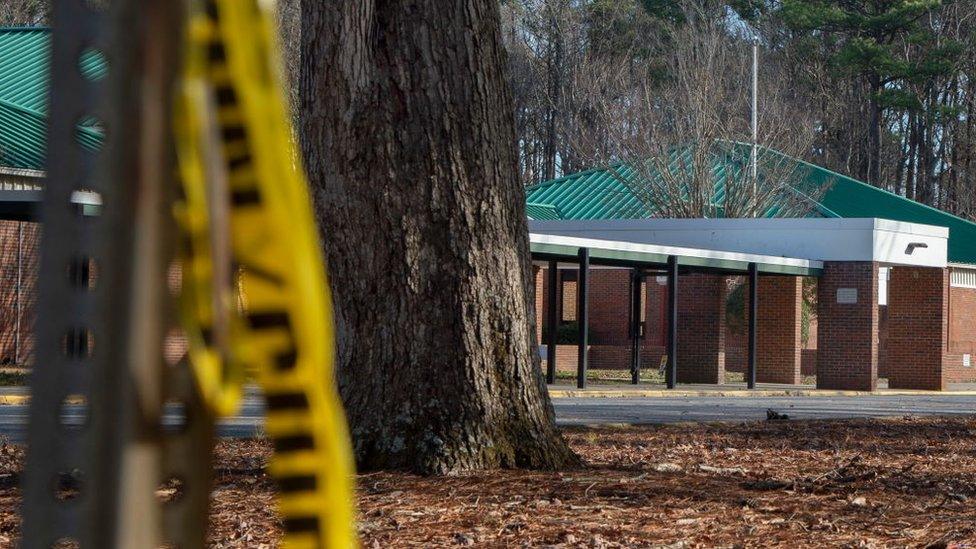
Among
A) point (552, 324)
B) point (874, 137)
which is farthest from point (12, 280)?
point (874, 137)

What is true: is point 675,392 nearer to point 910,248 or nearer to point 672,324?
point 672,324

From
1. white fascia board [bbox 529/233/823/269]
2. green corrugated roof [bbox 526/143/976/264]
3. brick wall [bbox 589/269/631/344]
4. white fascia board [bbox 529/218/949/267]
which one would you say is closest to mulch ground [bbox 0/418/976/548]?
white fascia board [bbox 529/233/823/269]

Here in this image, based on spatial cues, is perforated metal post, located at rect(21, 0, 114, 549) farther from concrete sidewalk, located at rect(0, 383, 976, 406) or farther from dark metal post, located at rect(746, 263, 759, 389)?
dark metal post, located at rect(746, 263, 759, 389)

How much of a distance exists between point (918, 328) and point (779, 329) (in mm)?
3350

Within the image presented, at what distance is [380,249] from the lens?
727 cm

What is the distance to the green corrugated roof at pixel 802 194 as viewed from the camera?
134ft

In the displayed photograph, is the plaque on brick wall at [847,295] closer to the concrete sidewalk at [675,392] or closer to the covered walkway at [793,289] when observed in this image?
the covered walkway at [793,289]

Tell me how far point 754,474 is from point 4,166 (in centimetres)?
2211

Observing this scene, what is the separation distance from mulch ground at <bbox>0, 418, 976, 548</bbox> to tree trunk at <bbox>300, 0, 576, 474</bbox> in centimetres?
30

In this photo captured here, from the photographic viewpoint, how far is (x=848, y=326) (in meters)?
31.7

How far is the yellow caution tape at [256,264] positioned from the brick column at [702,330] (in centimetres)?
3258

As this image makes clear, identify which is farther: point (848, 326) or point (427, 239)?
point (848, 326)

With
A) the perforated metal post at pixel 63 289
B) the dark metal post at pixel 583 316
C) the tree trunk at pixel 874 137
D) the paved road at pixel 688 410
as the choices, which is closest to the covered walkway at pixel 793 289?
the dark metal post at pixel 583 316

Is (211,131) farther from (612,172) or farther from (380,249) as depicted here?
(612,172)
